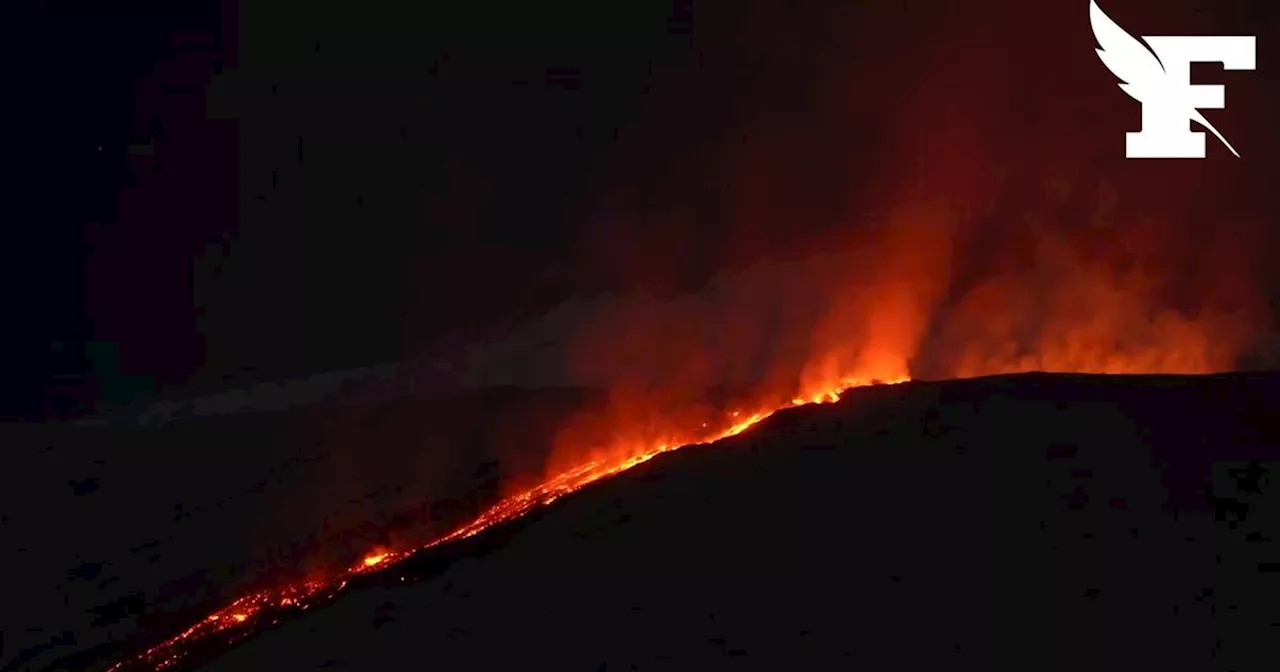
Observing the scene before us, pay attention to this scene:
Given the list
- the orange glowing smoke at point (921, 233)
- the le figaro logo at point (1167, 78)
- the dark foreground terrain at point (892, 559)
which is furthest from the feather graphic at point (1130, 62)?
the dark foreground terrain at point (892, 559)

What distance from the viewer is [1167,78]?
19969 mm

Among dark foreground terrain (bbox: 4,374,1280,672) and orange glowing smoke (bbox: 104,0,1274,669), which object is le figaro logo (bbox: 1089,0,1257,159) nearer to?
orange glowing smoke (bbox: 104,0,1274,669)

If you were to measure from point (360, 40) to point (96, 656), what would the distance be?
1771 centimetres

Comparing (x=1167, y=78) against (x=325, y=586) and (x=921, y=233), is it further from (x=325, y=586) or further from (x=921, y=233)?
(x=325, y=586)

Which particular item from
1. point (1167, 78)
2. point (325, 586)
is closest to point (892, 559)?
point (325, 586)

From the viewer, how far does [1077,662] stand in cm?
878

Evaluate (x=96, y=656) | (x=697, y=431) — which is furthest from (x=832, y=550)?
(x=96, y=656)

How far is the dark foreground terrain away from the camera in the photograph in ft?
30.8

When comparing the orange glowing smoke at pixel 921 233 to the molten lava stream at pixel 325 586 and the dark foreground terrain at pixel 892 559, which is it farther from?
the dark foreground terrain at pixel 892 559

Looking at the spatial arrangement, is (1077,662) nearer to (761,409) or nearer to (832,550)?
(832,550)

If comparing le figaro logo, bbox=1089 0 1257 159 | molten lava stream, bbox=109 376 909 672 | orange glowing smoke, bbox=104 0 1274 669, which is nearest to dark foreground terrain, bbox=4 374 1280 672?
molten lava stream, bbox=109 376 909 672

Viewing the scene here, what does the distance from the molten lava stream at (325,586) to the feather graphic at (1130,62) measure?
889 centimetres

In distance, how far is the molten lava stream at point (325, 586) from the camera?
11648 mm

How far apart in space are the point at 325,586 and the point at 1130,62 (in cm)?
1686
